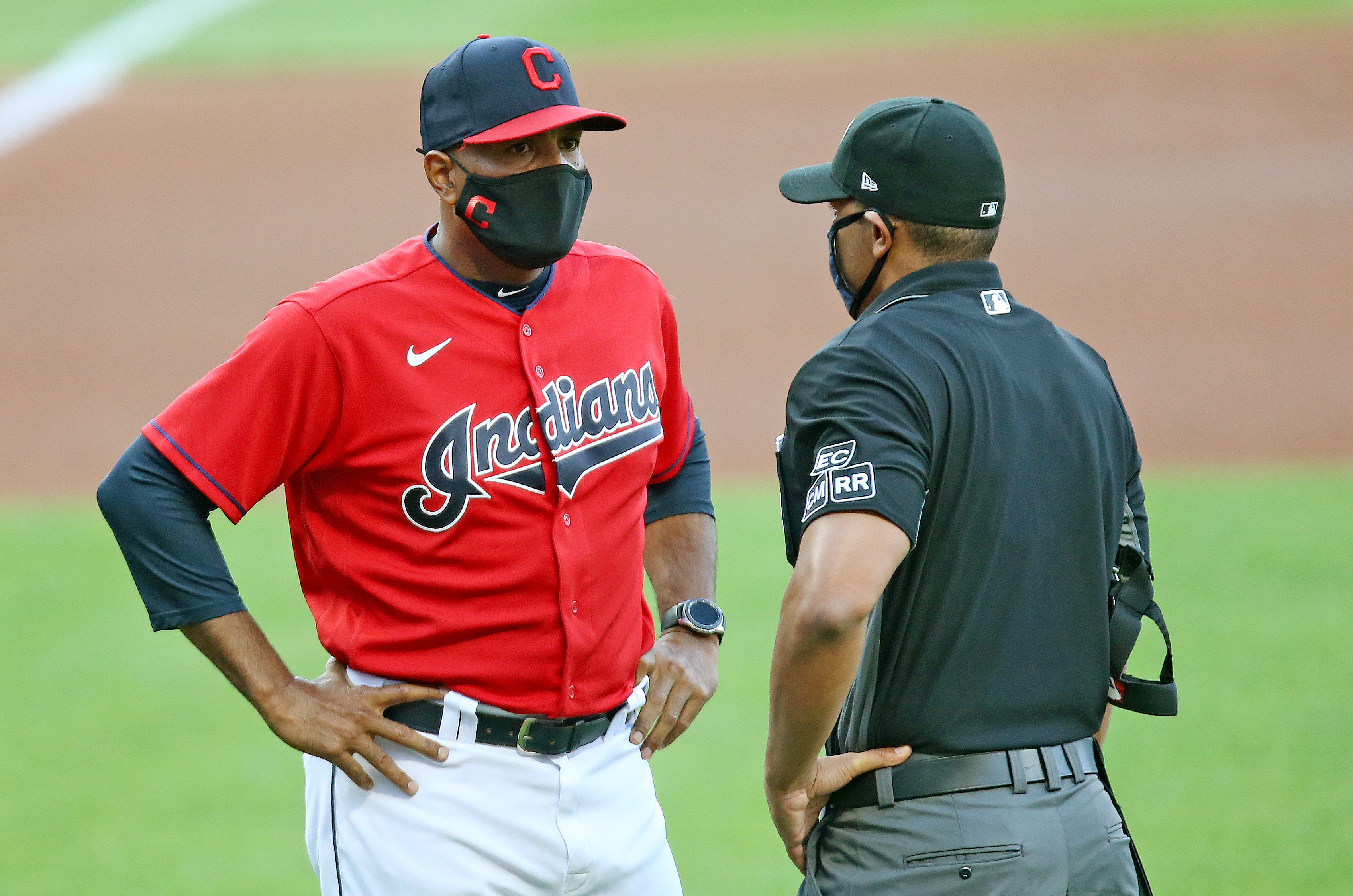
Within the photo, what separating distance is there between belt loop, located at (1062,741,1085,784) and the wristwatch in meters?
0.73

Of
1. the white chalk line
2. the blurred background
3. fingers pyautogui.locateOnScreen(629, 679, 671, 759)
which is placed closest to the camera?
fingers pyautogui.locateOnScreen(629, 679, 671, 759)

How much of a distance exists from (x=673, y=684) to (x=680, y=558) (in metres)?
0.32

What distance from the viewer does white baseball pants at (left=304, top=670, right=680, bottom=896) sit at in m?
2.51

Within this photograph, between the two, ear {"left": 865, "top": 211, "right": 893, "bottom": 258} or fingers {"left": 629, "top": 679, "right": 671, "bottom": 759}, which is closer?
ear {"left": 865, "top": 211, "right": 893, "bottom": 258}

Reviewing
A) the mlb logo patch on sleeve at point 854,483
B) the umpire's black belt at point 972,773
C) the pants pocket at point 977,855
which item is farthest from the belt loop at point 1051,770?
the mlb logo patch on sleeve at point 854,483

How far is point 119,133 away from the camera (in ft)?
52.4

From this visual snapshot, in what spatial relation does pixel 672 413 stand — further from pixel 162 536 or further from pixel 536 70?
pixel 162 536

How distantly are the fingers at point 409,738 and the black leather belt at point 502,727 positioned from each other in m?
0.04

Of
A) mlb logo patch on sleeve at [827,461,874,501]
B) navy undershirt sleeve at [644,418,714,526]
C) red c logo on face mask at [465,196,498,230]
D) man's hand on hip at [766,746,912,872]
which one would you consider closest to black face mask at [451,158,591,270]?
red c logo on face mask at [465,196,498,230]

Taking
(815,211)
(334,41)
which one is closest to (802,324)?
(815,211)

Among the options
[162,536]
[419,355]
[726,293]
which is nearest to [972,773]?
[419,355]

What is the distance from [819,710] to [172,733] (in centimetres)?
424

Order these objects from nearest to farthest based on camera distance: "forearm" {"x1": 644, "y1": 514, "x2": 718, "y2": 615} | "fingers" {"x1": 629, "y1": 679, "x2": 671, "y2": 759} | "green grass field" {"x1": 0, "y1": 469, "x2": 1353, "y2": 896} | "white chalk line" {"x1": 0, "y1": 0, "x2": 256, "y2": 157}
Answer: "fingers" {"x1": 629, "y1": 679, "x2": 671, "y2": 759}, "forearm" {"x1": 644, "y1": 514, "x2": 718, "y2": 615}, "green grass field" {"x1": 0, "y1": 469, "x2": 1353, "y2": 896}, "white chalk line" {"x1": 0, "y1": 0, "x2": 256, "y2": 157}

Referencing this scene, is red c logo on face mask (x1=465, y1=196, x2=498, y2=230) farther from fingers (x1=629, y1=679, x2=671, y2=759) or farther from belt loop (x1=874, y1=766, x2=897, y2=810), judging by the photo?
belt loop (x1=874, y1=766, x2=897, y2=810)
